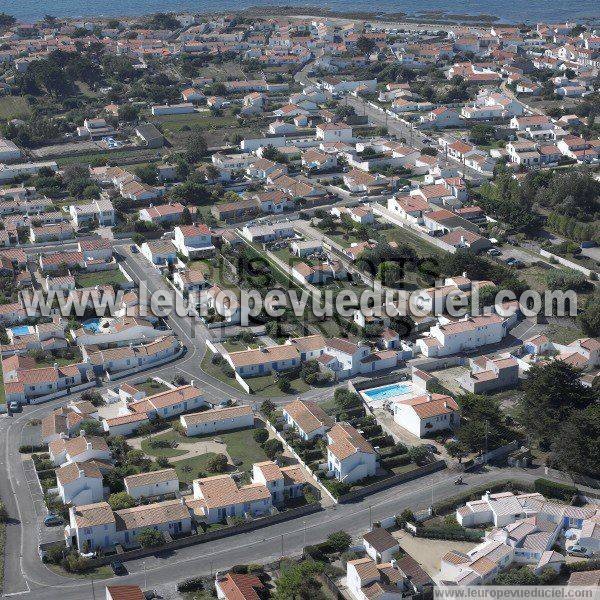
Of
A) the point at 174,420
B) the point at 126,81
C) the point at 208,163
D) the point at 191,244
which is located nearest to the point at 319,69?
the point at 126,81

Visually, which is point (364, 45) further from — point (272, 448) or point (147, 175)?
point (272, 448)

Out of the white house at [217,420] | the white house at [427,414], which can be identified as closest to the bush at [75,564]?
the white house at [217,420]

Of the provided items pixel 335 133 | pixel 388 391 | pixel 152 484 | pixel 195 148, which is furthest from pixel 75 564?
pixel 335 133

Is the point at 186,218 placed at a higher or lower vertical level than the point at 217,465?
higher

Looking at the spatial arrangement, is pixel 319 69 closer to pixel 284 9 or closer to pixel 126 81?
pixel 126 81

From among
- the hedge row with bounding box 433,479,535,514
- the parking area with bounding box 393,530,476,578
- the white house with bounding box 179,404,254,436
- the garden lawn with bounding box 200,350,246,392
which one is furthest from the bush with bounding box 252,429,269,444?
the hedge row with bounding box 433,479,535,514

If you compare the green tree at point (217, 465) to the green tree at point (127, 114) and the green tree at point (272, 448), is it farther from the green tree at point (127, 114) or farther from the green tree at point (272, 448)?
the green tree at point (127, 114)

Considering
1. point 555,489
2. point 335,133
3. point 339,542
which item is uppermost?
point 335,133
